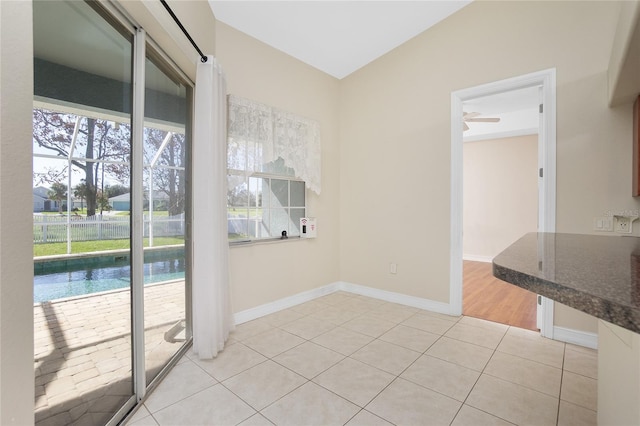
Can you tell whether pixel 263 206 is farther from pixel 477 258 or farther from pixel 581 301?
pixel 477 258

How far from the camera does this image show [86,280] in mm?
1396

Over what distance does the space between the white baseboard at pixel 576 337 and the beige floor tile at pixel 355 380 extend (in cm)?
162

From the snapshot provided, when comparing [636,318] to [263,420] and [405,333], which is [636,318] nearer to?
[263,420]

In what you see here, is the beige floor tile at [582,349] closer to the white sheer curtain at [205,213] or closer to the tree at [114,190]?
the white sheer curtain at [205,213]

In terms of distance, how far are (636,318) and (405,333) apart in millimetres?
2403

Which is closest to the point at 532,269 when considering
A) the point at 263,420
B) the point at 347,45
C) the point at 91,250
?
the point at 263,420

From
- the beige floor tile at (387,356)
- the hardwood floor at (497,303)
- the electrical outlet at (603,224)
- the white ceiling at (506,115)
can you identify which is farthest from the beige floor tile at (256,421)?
the white ceiling at (506,115)

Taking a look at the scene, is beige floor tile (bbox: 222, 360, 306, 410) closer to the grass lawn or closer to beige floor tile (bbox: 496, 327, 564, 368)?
the grass lawn

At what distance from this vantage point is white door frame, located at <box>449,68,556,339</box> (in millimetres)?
2410

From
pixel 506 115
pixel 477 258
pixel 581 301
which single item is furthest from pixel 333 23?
pixel 477 258

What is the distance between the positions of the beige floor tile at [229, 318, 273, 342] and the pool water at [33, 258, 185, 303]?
35.3 inches

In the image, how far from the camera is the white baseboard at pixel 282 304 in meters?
2.80

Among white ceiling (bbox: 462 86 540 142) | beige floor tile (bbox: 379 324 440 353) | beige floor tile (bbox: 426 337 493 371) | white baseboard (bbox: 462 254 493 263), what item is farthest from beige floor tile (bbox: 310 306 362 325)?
white baseboard (bbox: 462 254 493 263)

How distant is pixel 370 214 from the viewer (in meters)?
3.60
